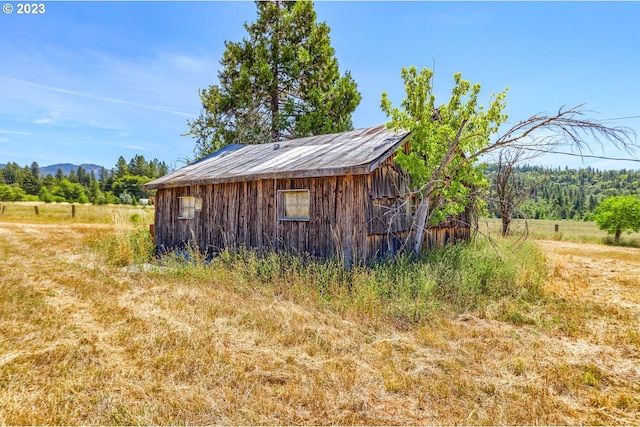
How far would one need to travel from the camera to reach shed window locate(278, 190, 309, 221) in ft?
28.7

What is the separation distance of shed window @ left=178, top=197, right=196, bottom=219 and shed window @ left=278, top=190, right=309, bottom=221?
3.63m

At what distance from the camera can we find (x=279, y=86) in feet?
71.2

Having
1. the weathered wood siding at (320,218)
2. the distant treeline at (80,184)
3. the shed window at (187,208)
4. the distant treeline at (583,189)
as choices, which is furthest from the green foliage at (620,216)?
the distant treeline at (80,184)

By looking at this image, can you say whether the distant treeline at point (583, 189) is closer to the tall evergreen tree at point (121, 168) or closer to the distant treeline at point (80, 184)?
the distant treeline at point (80, 184)

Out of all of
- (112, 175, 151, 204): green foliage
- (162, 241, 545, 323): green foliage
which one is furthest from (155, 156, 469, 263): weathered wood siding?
(112, 175, 151, 204): green foliage

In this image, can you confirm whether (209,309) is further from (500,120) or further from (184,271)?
(500,120)

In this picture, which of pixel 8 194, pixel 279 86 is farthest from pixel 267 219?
pixel 8 194

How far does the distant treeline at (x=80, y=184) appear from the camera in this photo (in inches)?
2450

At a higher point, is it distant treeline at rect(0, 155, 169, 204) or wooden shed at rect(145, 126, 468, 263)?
distant treeline at rect(0, 155, 169, 204)

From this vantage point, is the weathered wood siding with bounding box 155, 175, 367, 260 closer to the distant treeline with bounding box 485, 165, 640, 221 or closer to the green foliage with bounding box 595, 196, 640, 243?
the green foliage with bounding box 595, 196, 640, 243

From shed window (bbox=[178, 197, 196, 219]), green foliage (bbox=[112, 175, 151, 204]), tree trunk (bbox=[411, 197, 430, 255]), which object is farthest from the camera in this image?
green foliage (bbox=[112, 175, 151, 204])

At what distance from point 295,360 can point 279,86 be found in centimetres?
1995

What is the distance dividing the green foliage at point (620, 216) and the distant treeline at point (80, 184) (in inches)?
2290

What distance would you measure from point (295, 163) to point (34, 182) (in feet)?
285
